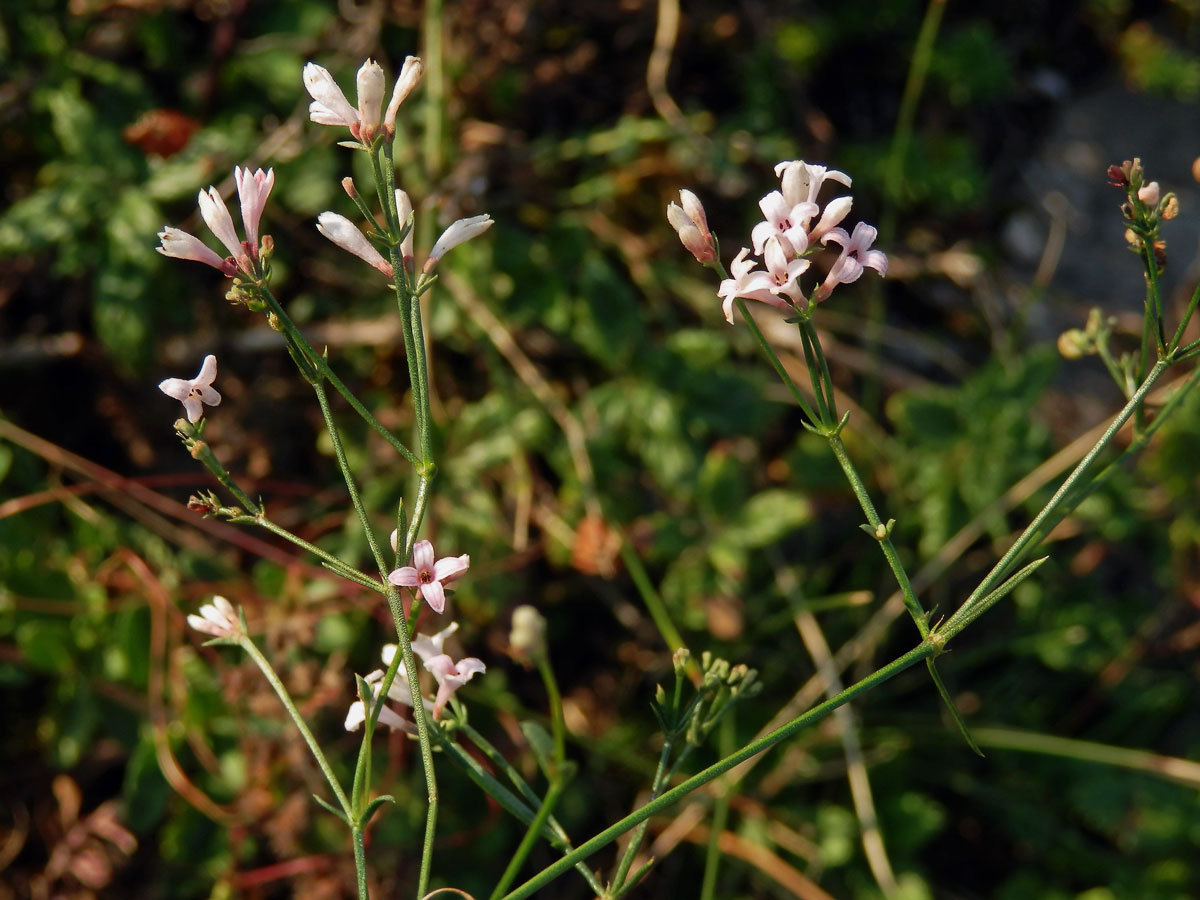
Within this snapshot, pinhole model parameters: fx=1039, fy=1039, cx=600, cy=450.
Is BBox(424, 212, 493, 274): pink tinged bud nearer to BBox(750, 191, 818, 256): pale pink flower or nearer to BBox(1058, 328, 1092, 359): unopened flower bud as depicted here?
BBox(750, 191, 818, 256): pale pink flower

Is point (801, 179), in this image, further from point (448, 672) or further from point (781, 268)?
point (448, 672)

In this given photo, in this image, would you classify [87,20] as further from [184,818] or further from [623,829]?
[623,829]

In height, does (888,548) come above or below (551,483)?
above

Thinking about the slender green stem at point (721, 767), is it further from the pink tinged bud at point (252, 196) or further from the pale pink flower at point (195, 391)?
the pink tinged bud at point (252, 196)

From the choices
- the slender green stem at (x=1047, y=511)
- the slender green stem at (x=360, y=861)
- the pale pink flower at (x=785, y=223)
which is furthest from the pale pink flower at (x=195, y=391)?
the slender green stem at (x=1047, y=511)

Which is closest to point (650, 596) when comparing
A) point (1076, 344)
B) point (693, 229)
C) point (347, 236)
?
point (1076, 344)

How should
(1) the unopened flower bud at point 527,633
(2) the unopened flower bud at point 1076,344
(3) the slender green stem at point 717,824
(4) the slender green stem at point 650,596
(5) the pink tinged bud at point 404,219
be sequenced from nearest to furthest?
(1) the unopened flower bud at point 527,633
(5) the pink tinged bud at point 404,219
(2) the unopened flower bud at point 1076,344
(3) the slender green stem at point 717,824
(4) the slender green stem at point 650,596
